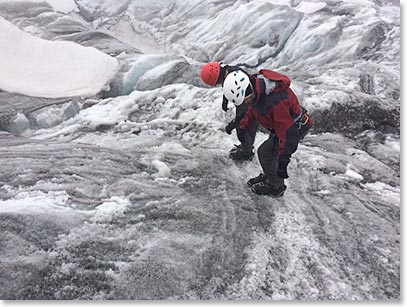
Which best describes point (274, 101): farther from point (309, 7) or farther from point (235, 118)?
point (309, 7)

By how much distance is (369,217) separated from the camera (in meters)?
3.88

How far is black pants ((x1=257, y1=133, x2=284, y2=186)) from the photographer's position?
152 inches

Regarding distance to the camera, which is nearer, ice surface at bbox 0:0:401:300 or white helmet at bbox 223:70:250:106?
ice surface at bbox 0:0:401:300

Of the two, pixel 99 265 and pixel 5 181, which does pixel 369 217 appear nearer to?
pixel 99 265

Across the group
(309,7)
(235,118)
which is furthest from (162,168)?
(309,7)

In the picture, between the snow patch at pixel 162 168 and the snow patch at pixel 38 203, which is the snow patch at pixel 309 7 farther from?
the snow patch at pixel 38 203

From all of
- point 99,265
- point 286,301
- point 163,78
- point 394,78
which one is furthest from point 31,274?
point 394,78

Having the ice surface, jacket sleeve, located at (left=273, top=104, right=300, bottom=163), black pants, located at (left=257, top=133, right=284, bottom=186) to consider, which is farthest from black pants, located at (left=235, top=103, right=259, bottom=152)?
jacket sleeve, located at (left=273, top=104, right=300, bottom=163)

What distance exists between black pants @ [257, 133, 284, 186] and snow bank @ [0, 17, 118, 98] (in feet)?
9.60

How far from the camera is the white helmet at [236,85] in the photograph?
3484 mm

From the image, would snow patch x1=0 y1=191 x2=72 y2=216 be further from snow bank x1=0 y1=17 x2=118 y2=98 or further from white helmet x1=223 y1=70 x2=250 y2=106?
snow bank x1=0 y1=17 x2=118 y2=98

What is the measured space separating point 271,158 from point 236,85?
0.87m

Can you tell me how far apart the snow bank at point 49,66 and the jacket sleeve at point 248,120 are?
249 centimetres

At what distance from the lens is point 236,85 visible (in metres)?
3.49
